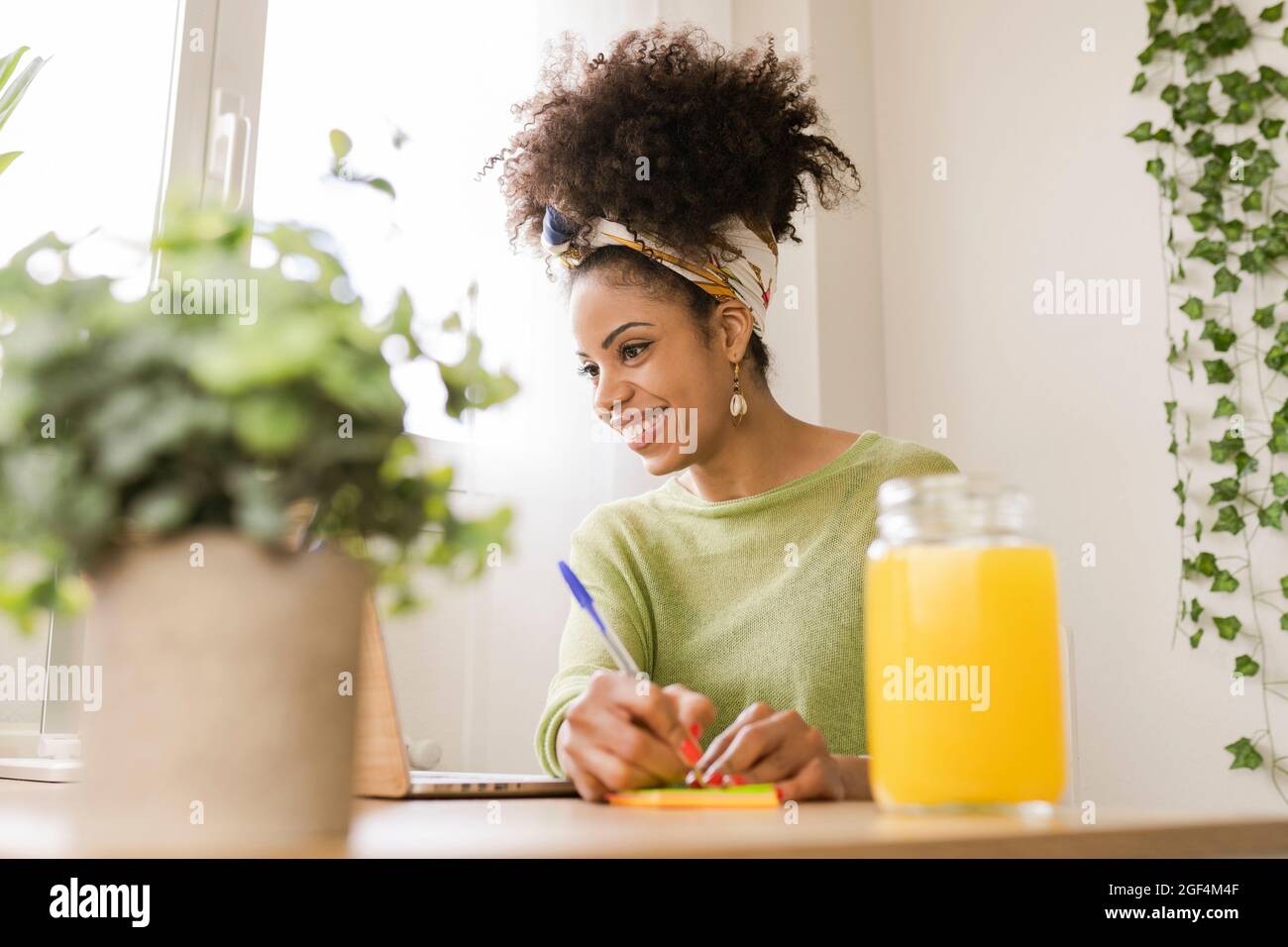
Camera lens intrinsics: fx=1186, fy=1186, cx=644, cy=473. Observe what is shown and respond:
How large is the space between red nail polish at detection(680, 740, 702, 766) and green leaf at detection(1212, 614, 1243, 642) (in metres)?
1.53

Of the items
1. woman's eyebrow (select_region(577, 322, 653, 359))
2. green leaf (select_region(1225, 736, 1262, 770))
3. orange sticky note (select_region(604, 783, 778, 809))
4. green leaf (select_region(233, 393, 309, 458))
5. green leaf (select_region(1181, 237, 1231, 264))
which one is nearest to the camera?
green leaf (select_region(233, 393, 309, 458))

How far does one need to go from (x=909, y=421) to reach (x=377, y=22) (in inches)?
54.1

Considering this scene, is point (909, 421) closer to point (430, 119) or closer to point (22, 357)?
point (430, 119)

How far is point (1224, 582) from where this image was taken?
207 centimetres

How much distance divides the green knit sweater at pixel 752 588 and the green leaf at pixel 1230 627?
0.83 m

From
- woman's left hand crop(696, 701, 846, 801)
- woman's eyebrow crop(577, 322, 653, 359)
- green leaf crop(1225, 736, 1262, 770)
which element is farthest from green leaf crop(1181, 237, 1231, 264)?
woman's left hand crop(696, 701, 846, 801)

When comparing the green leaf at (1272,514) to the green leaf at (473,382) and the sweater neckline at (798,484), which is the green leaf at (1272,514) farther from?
the green leaf at (473,382)

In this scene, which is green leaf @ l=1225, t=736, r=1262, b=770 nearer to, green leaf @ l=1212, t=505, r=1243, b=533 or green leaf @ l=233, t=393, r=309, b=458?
green leaf @ l=1212, t=505, r=1243, b=533

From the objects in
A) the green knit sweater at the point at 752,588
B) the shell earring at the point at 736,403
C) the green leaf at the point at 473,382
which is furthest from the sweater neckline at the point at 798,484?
the green leaf at the point at 473,382

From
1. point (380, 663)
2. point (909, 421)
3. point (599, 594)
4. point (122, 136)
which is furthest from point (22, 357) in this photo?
point (909, 421)

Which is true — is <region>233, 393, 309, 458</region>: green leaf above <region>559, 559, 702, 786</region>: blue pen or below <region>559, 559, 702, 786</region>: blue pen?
above

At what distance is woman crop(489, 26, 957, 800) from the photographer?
143 centimetres

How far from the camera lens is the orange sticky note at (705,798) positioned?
2.19ft

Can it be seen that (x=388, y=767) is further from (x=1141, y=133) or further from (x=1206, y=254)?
(x=1141, y=133)
